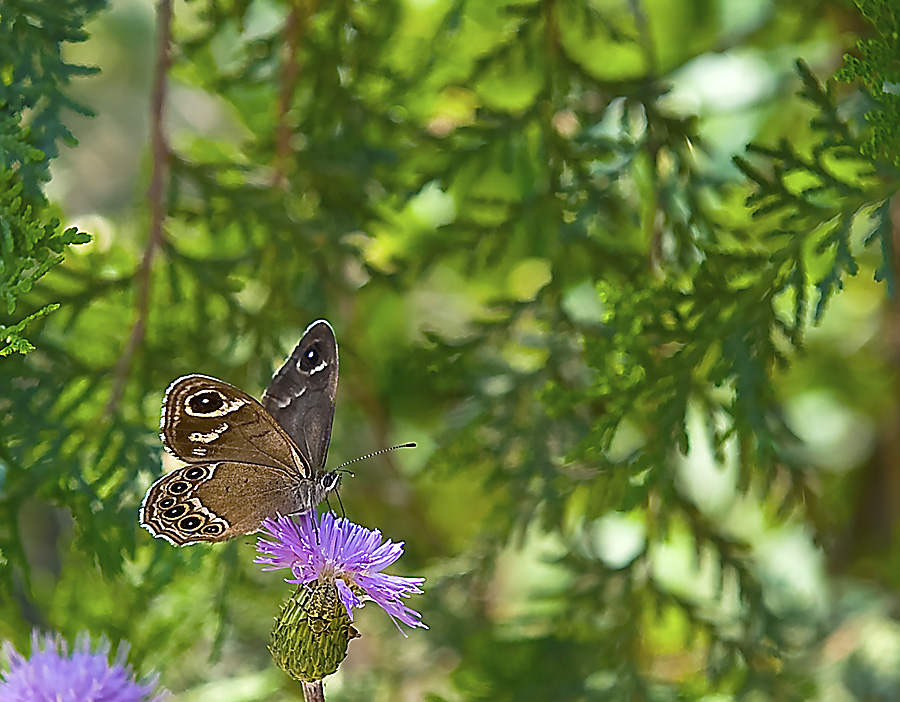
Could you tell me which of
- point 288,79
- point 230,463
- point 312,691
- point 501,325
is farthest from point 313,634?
point 288,79

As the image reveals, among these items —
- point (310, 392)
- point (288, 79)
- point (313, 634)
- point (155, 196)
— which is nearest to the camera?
point (313, 634)

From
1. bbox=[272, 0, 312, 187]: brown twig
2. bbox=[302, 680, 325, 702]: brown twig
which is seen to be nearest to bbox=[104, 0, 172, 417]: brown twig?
bbox=[272, 0, 312, 187]: brown twig

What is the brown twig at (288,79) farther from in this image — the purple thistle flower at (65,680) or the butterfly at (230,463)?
the purple thistle flower at (65,680)

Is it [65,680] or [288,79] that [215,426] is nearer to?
[65,680]

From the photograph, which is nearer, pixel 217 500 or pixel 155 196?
pixel 217 500

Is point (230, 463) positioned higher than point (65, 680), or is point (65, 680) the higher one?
point (230, 463)

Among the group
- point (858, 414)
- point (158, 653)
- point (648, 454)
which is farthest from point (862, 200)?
point (858, 414)

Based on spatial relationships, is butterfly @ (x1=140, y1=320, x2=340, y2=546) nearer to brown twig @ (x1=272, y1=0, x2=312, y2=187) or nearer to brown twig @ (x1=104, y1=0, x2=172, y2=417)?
brown twig @ (x1=104, y1=0, x2=172, y2=417)

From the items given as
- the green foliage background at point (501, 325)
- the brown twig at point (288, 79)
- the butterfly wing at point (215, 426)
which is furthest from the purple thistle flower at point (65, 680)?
the brown twig at point (288, 79)
